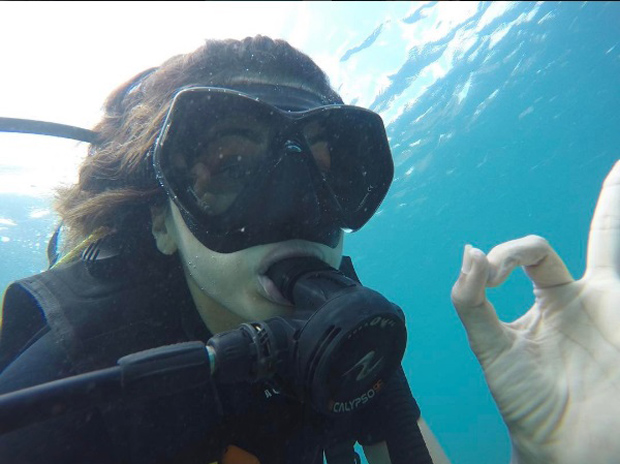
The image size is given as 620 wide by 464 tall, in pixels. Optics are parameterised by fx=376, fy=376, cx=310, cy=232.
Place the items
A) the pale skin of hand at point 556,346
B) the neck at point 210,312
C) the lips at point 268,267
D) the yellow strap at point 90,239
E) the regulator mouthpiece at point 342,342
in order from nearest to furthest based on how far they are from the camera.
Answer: the regulator mouthpiece at point 342,342, the pale skin of hand at point 556,346, the lips at point 268,267, the neck at point 210,312, the yellow strap at point 90,239

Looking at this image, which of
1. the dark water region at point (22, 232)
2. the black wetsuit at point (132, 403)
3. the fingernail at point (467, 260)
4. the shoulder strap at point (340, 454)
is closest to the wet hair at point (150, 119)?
the black wetsuit at point (132, 403)

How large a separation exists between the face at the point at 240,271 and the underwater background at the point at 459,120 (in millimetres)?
2304

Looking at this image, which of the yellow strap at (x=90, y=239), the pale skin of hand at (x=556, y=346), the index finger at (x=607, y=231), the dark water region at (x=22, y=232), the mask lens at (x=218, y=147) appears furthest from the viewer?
the dark water region at (x=22, y=232)

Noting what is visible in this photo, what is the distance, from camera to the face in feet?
6.56

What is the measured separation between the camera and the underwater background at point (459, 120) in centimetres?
1248

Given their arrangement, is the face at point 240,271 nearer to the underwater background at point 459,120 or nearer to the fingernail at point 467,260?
the fingernail at point 467,260

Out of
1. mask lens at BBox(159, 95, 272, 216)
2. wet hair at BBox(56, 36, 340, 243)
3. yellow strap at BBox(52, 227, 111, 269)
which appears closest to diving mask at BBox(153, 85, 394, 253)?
mask lens at BBox(159, 95, 272, 216)

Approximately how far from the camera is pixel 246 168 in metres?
2.16

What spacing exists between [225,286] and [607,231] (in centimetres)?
199

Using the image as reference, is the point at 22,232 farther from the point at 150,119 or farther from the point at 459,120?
the point at 459,120

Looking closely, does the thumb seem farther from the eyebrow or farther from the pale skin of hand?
the eyebrow

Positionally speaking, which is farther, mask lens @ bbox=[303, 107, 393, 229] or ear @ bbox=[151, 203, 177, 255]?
mask lens @ bbox=[303, 107, 393, 229]

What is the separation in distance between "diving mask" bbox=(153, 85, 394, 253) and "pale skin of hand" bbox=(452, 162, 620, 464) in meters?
0.90

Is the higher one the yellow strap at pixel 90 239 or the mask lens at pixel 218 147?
the mask lens at pixel 218 147
